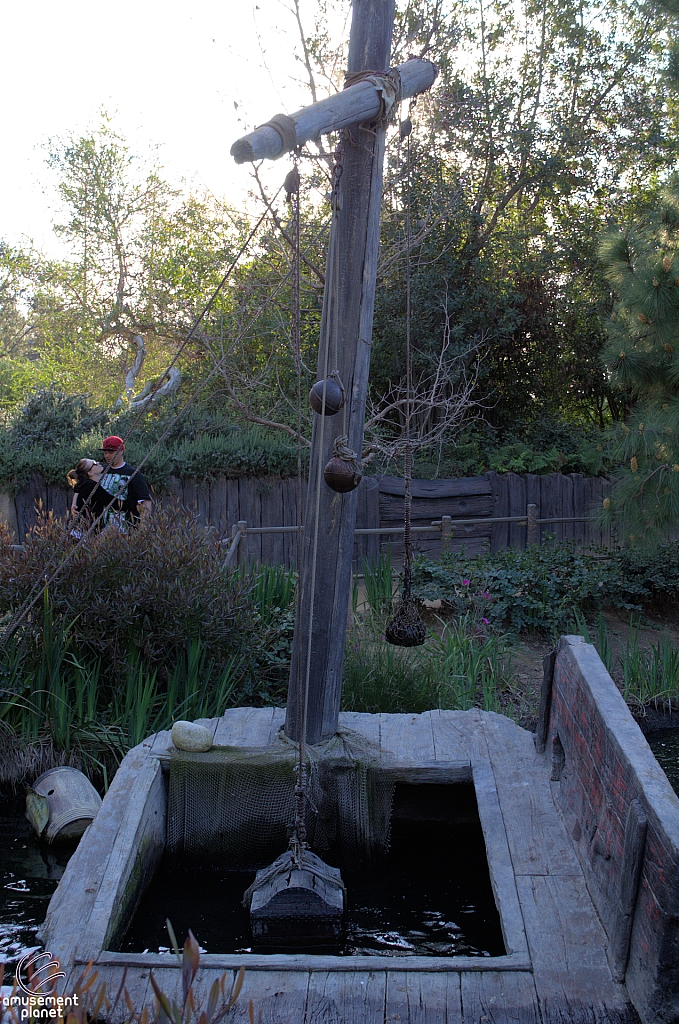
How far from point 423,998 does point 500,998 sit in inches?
7.9

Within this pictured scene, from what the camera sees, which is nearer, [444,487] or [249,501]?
[249,501]

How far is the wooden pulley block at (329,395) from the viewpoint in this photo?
318 cm

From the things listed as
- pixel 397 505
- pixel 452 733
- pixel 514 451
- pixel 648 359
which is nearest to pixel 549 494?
pixel 514 451

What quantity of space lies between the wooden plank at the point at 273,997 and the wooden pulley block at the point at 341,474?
1.65 m

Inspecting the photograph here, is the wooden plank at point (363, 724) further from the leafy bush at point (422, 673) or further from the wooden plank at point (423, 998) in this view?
the wooden plank at point (423, 998)

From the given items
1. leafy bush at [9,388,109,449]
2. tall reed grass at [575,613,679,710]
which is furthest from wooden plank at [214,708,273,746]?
leafy bush at [9,388,109,449]

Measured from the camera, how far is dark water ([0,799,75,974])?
3.19 m

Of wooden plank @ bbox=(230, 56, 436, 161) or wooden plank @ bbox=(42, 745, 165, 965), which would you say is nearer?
wooden plank @ bbox=(42, 745, 165, 965)

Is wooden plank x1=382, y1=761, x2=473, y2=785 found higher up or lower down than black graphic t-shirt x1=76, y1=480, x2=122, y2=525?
lower down

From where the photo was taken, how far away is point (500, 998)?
2.24m

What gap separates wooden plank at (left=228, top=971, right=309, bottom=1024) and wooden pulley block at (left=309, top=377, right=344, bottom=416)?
1886 millimetres

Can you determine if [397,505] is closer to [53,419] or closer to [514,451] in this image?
[514,451]

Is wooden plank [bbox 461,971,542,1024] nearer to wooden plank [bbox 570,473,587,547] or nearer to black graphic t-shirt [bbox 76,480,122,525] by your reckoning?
black graphic t-shirt [bbox 76,480,122,525]

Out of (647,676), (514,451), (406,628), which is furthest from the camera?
(514,451)
